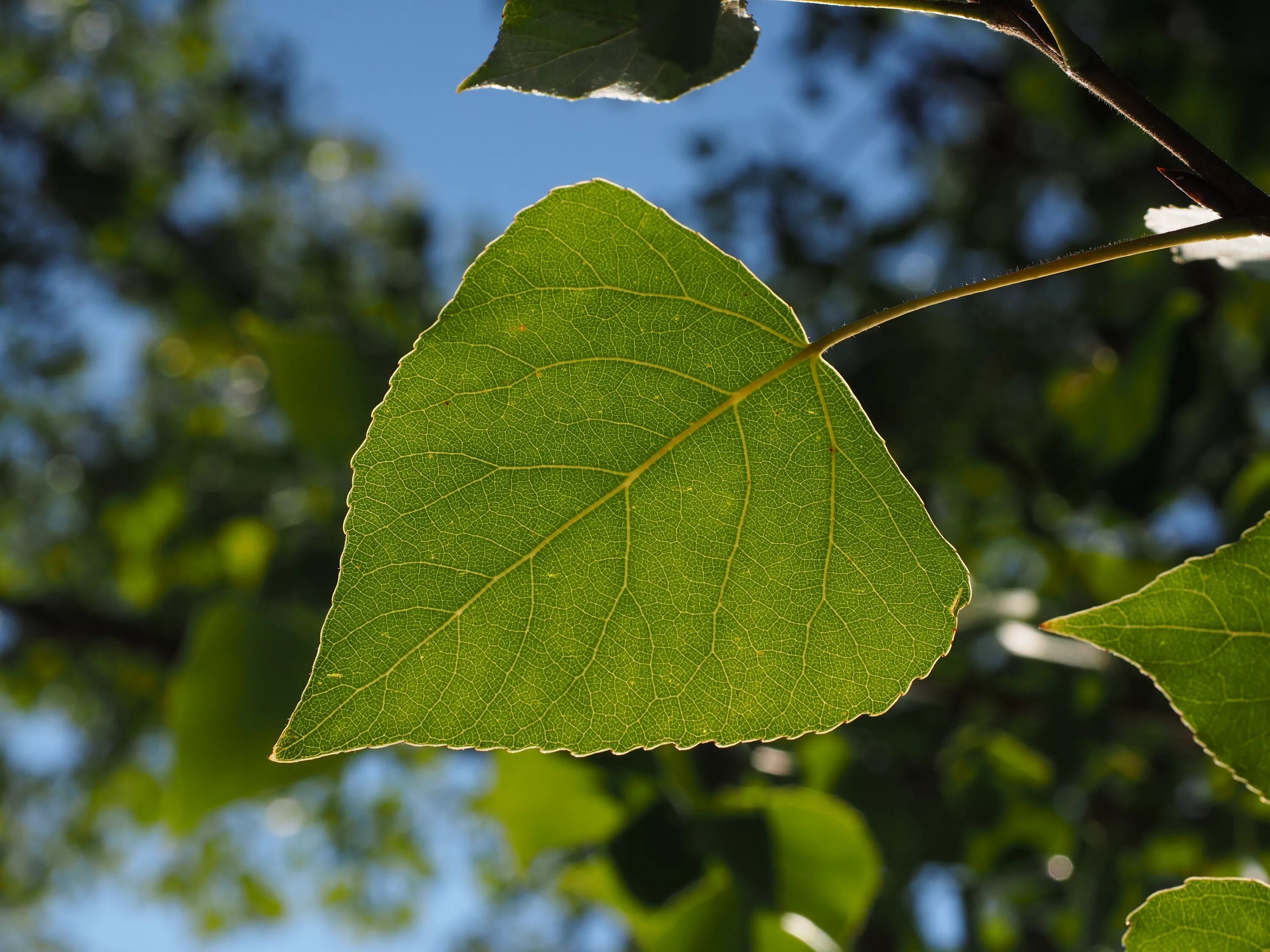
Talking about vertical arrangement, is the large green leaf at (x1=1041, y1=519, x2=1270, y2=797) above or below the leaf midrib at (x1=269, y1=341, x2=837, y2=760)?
below

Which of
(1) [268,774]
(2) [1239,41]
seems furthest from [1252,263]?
(2) [1239,41]

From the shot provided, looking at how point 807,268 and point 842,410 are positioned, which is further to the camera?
point 807,268

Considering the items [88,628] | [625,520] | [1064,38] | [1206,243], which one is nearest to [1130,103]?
[1064,38]

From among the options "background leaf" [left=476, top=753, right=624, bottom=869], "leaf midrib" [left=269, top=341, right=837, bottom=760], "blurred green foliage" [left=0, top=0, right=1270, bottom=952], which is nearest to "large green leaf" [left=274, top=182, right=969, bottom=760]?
"leaf midrib" [left=269, top=341, right=837, bottom=760]

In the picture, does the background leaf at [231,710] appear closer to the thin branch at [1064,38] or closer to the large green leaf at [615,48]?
the large green leaf at [615,48]

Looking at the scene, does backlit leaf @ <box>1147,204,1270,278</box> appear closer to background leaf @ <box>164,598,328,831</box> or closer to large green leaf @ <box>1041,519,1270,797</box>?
large green leaf @ <box>1041,519,1270,797</box>

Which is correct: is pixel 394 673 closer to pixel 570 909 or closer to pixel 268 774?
pixel 268 774
